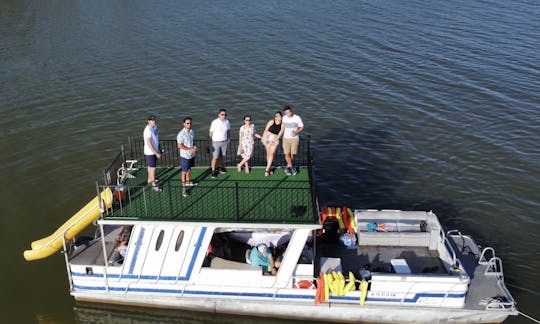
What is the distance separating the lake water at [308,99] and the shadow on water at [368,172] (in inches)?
3.4

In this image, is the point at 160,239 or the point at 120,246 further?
the point at 120,246

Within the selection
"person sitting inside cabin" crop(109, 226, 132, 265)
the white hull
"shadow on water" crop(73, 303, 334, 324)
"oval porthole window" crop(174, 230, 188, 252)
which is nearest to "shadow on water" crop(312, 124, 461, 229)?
the white hull

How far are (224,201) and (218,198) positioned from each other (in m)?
0.23

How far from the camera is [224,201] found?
47.5ft

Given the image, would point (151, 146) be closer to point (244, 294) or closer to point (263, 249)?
point (263, 249)

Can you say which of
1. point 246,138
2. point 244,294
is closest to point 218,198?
point 246,138

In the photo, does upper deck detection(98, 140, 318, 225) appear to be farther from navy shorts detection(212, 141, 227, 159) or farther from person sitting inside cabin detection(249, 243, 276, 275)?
person sitting inside cabin detection(249, 243, 276, 275)

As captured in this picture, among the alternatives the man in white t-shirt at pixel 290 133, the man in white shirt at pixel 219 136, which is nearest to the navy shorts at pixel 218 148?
the man in white shirt at pixel 219 136

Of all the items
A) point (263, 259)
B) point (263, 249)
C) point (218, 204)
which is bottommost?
point (263, 259)

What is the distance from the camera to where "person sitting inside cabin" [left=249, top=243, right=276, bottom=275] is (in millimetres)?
14297

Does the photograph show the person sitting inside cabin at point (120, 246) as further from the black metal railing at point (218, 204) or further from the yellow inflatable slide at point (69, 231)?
A: the black metal railing at point (218, 204)

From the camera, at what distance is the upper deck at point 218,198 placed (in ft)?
45.5

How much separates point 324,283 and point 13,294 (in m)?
9.37

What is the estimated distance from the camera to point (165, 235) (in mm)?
14242
